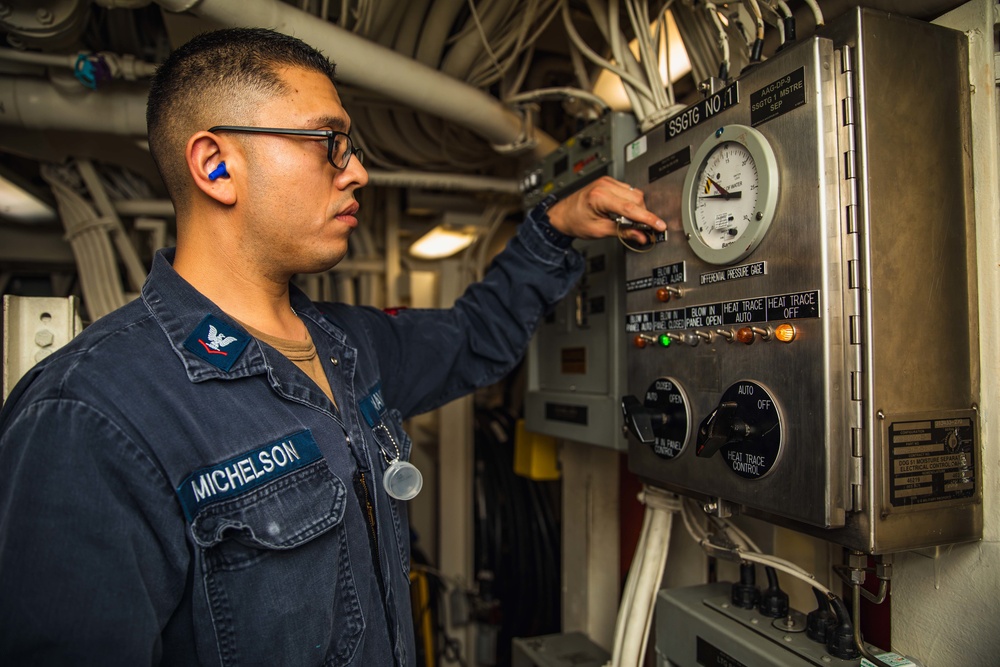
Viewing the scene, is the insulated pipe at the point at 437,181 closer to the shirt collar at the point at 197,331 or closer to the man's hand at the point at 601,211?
the man's hand at the point at 601,211

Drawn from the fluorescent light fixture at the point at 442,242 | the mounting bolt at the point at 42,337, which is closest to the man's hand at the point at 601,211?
the mounting bolt at the point at 42,337

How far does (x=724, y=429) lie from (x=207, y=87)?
3.58ft

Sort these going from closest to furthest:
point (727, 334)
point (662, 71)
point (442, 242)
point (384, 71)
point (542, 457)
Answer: point (727, 334)
point (384, 71)
point (662, 71)
point (542, 457)
point (442, 242)

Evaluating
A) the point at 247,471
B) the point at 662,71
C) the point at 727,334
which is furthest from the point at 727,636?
the point at 662,71

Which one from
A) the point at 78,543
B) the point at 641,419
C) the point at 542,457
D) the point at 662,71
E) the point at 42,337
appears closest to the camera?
the point at 78,543

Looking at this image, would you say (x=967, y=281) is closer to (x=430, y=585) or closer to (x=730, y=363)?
(x=730, y=363)

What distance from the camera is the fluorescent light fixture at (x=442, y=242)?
9.68 feet

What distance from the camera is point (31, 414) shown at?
88cm

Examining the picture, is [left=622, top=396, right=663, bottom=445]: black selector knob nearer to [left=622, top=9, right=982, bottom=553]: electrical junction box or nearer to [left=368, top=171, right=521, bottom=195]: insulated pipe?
[left=622, top=9, right=982, bottom=553]: electrical junction box

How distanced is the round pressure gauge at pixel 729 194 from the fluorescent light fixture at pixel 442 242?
1.80 metres

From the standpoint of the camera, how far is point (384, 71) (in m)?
1.63

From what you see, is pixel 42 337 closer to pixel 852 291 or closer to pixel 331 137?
pixel 331 137

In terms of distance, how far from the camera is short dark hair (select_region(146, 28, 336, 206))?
1.13 m

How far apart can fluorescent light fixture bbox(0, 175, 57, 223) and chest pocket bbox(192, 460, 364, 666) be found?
7.35ft
